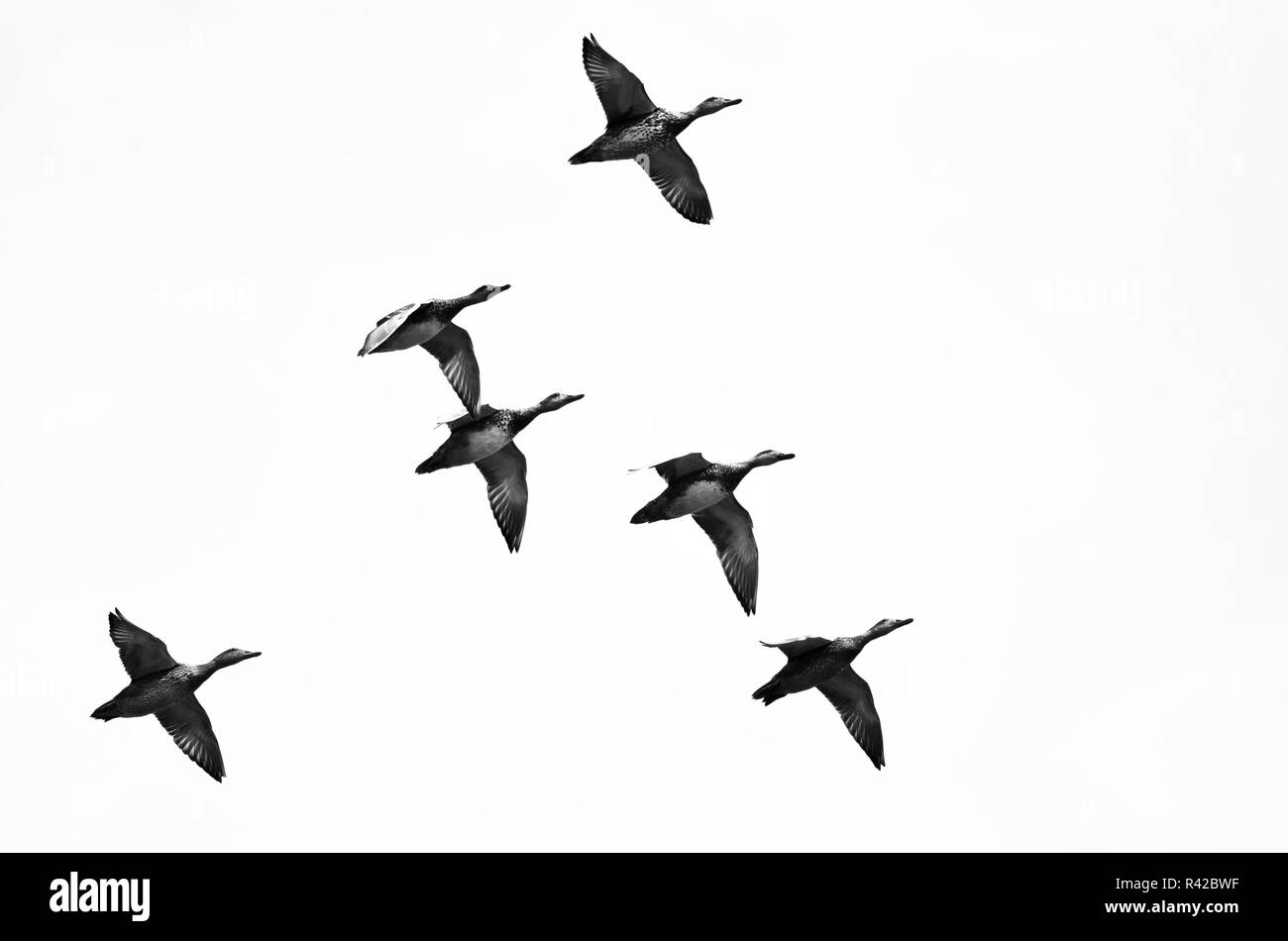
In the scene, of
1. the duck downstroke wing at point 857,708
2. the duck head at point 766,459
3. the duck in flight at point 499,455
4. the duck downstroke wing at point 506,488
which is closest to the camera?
the duck head at point 766,459

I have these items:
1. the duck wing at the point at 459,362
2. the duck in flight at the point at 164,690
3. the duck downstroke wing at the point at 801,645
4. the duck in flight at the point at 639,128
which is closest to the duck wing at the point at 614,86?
the duck in flight at the point at 639,128

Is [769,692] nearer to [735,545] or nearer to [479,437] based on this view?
[735,545]

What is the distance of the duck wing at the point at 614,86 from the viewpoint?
41344 millimetres

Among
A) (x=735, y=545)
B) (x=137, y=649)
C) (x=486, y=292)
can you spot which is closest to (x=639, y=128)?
(x=486, y=292)

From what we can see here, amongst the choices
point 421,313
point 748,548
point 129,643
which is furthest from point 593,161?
point 129,643

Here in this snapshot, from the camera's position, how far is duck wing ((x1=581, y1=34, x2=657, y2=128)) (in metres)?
41.3

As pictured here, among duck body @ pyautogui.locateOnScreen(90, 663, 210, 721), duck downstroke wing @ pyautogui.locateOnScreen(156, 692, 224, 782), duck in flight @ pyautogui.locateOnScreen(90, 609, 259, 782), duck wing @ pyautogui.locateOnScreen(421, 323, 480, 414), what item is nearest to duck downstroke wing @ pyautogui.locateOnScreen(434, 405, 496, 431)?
duck wing @ pyautogui.locateOnScreen(421, 323, 480, 414)

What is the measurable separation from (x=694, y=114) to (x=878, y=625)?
426 inches

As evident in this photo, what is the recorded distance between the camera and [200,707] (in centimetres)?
A: 4156

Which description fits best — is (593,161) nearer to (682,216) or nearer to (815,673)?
(682,216)

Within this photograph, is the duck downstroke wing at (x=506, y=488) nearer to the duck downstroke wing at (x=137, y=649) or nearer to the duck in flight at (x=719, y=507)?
the duck in flight at (x=719, y=507)

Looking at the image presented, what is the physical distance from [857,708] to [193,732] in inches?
526

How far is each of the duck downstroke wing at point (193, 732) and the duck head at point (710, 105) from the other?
1523 centimetres
